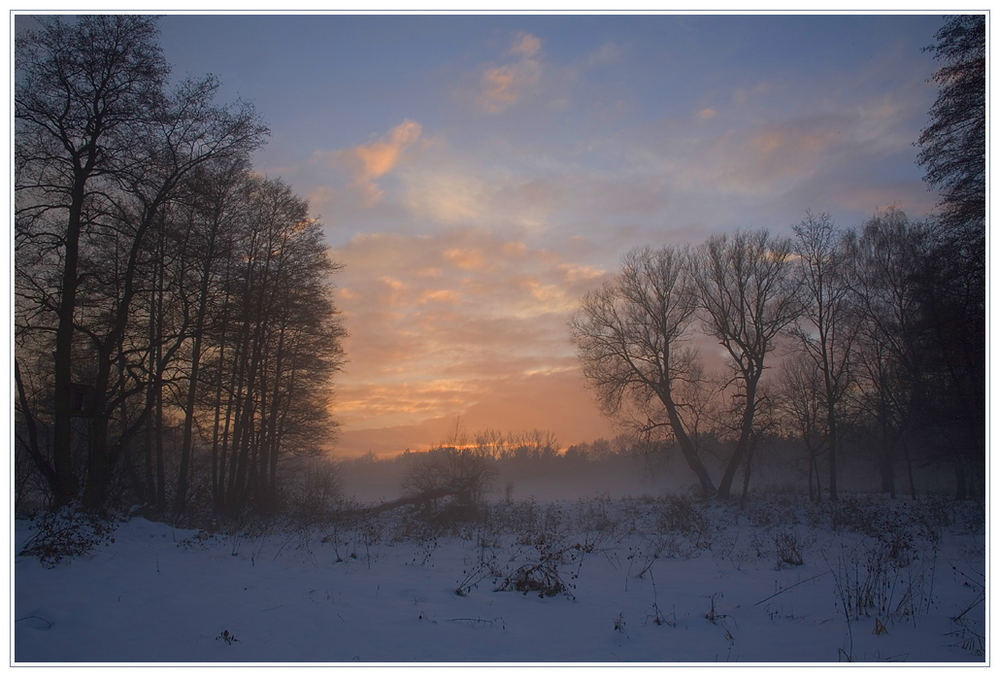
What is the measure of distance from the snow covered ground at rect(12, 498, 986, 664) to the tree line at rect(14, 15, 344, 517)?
3632 mm

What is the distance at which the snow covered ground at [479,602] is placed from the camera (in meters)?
5.38

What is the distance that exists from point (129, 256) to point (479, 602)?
12.8 metres

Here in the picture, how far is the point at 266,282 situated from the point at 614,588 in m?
14.7

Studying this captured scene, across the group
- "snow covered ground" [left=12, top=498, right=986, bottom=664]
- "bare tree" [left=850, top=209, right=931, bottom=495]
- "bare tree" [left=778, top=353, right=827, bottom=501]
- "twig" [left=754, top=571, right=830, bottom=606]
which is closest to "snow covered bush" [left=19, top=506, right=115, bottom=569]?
"snow covered ground" [left=12, top=498, right=986, bottom=664]

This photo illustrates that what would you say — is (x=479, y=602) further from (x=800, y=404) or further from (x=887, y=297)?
(x=800, y=404)

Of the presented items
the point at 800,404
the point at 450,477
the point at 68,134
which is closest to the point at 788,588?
the point at 450,477

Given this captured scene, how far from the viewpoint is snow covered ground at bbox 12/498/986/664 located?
5.38 m

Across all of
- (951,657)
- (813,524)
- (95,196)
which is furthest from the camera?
(813,524)

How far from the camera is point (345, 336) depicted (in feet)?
71.1

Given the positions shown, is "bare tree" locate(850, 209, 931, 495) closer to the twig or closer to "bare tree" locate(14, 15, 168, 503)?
the twig

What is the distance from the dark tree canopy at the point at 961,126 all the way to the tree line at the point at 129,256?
15.9 meters

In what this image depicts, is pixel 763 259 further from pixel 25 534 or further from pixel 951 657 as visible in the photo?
pixel 25 534

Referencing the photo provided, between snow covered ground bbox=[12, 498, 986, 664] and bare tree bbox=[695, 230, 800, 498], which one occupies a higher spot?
bare tree bbox=[695, 230, 800, 498]
